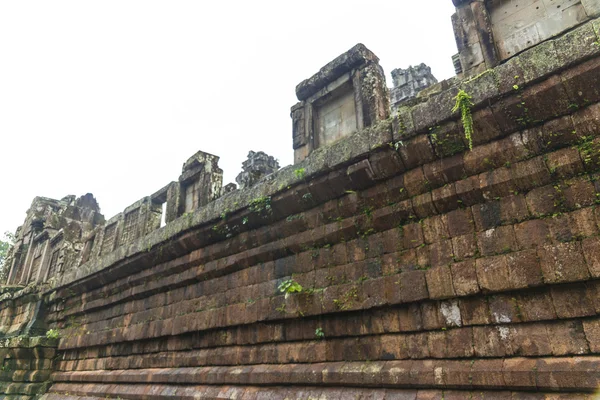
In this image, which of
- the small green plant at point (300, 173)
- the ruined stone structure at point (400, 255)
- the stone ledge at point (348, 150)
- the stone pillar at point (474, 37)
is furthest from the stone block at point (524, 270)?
the small green plant at point (300, 173)

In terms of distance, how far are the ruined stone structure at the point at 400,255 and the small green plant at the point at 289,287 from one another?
0.04 m

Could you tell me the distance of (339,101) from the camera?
19.4 ft

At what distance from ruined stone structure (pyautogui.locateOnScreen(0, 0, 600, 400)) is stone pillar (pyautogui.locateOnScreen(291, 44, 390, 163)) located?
25 mm

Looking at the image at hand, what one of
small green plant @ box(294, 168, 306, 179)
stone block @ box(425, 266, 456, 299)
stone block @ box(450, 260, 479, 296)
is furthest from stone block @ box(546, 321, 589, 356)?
small green plant @ box(294, 168, 306, 179)

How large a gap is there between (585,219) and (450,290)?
1235 millimetres

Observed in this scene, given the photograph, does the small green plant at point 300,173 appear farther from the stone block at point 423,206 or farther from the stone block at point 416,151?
the stone block at point 423,206

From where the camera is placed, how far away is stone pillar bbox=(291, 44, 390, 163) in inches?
210

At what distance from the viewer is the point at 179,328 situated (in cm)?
649

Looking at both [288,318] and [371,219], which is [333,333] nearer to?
[288,318]

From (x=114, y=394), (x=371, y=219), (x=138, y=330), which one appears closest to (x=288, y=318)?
(x=371, y=219)

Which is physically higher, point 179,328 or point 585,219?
point 585,219

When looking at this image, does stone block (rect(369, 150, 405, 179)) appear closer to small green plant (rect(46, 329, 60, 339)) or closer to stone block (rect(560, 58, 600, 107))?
stone block (rect(560, 58, 600, 107))

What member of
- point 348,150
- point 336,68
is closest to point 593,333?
point 348,150

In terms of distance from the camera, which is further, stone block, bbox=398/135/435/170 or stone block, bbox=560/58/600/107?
stone block, bbox=398/135/435/170
